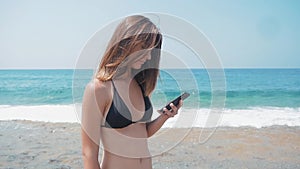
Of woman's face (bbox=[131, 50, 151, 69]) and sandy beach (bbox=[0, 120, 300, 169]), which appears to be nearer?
woman's face (bbox=[131, 50, 151, 69])

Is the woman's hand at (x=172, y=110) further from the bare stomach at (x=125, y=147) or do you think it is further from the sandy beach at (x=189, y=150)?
the sandy beach at (x=189, y=150)

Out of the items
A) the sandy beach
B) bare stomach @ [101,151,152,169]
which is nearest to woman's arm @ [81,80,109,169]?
bare stomach @ [101,151,152,169]

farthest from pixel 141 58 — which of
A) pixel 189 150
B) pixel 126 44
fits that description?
pixel 189 150

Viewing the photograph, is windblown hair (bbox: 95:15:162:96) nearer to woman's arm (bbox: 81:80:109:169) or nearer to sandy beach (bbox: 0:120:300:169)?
woman's arm (bbox: 81:80:109:169)

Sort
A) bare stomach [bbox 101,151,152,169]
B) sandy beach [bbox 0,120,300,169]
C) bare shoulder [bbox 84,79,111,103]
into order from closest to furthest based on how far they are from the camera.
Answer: bare shoulder [bbox 84,79,111,103] → bare stomach [bbox 101,151,152,169] → sandy beach [bbox 0,120,300,169]

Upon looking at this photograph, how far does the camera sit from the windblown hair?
1.61m

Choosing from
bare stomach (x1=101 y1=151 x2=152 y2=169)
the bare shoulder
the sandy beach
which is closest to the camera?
the bare shoulder

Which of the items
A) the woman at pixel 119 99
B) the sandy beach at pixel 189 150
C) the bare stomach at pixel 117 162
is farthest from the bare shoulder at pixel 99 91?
the sandy beach at pixel 189 150

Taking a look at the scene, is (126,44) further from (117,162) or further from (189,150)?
(189,150)

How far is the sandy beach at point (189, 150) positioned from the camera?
20.4 ft

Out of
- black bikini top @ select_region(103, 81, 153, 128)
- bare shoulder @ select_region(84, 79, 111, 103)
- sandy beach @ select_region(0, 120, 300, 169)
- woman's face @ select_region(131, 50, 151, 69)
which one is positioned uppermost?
woman's face @ select_region(131, 50, 151, 69)

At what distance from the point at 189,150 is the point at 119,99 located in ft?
19.1

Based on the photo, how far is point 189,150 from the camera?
724 centimetres

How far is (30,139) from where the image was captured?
840 cm
